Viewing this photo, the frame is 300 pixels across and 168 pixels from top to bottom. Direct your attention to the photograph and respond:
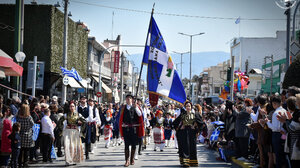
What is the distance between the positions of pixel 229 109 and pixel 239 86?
58.3 feet

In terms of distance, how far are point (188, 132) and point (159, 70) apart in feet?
7.03

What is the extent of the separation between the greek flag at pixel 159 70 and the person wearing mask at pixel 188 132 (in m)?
0.60

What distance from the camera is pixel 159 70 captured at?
12422 millimetres

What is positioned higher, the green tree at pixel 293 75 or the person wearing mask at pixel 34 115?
the green tree at pixel 293 75

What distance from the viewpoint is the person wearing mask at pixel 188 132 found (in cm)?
1147

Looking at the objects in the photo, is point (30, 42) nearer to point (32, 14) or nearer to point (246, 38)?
point (32, 14)

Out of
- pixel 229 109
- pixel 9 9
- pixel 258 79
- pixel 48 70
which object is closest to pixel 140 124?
pixel 229 109

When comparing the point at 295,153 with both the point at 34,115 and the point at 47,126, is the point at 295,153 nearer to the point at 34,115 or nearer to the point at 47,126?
the point at 47,126

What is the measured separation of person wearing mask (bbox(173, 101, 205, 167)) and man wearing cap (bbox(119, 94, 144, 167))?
45.6 inches

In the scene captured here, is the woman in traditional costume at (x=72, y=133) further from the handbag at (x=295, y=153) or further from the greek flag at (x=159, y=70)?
the handbag at (x=295, y=153)

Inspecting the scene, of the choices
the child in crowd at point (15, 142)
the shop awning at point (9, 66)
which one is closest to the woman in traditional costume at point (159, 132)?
the shop awning at point (9, 66)

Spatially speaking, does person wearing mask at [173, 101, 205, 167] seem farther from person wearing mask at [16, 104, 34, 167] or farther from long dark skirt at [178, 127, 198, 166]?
person wearing mask at [16, 104, 34, 167]

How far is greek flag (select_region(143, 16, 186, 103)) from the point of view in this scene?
12250 mm

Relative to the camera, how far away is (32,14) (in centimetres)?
2970
